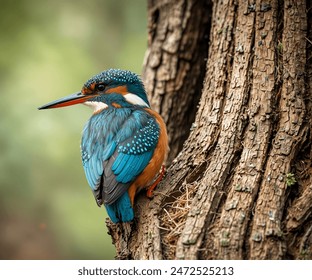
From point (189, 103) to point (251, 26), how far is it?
1.65m

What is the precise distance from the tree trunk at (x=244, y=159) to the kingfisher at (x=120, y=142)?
191 millimetres

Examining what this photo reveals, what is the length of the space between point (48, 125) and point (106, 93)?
129 inches

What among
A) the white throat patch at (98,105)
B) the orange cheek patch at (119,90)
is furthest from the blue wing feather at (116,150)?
the orange cheek patch at (119,90)

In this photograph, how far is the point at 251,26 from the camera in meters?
4.79

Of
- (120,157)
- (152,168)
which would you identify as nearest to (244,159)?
(152,168)

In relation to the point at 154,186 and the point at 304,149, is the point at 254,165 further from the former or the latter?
the point at 154,186

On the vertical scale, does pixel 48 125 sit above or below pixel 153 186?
below

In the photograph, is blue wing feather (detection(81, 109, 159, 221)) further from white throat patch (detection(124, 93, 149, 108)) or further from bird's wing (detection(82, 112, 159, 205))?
white throat patch (detection(124, 93, 149, 108))

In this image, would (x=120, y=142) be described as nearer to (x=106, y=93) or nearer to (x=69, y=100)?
(x=106, y=93)

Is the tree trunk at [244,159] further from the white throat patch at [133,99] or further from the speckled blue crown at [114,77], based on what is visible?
the speckled blue crown at [114,77]

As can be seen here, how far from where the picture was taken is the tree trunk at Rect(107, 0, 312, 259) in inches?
146

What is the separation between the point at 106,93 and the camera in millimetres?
5133

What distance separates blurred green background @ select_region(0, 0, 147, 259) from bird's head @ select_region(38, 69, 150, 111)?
125 inches
